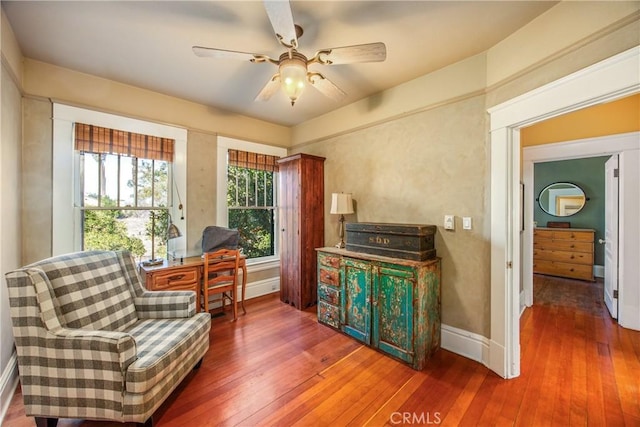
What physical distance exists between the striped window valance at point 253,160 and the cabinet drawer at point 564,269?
553 cm

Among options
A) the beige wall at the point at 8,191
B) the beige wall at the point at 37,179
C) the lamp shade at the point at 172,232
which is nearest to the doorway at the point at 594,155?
the lamp shade at the point at 172,232

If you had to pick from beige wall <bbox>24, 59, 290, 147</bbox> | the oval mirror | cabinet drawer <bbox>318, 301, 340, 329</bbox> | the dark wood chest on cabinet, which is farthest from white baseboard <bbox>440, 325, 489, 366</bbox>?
the oval mirror

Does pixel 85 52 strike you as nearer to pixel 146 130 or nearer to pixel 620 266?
pixel 146 130

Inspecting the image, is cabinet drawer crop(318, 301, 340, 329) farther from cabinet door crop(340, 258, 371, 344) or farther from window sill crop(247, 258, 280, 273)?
window sill crop(247, 258, 280, 273)

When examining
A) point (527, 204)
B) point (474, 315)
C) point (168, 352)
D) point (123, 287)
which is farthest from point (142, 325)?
point (527, 204)

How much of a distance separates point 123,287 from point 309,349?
1.69 m

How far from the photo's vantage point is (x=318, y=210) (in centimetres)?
365

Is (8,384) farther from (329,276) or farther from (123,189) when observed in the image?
(329,276)

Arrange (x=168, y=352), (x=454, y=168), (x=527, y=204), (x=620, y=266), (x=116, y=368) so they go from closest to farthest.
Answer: (x=116, y=368) < (x=168, y=352) < (x=454, y=168) < (x=620, y=266) < (x=527, y=204)

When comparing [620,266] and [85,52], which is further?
[620,266]

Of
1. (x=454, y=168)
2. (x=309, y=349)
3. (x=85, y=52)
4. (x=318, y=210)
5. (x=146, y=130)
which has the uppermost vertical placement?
(x=85, y=52)

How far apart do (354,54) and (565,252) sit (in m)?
5.74

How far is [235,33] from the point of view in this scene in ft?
6.31

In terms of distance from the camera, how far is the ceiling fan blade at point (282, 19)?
1.24 metres
